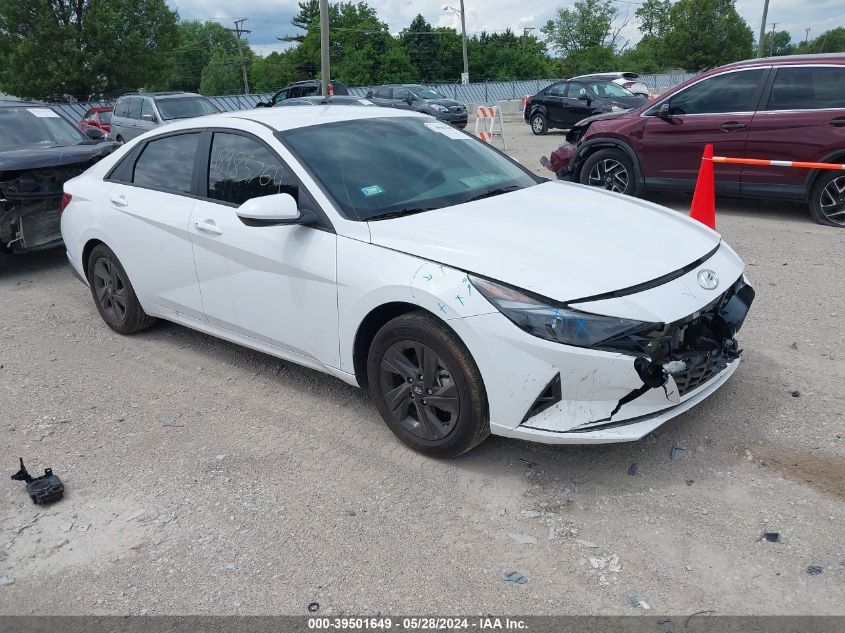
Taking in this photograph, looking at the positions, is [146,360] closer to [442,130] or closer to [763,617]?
[442,130]

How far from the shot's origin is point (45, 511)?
3.48 m

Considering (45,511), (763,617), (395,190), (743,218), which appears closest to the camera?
(763,617)

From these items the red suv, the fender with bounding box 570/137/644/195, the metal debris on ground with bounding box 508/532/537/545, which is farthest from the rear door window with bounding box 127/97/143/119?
the metal debris on ground with bounding box 508/532/537/545

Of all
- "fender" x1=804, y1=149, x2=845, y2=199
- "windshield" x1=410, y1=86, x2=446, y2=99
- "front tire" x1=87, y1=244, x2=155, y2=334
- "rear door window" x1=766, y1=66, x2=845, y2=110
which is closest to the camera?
"front tire" x1=87, y1=244, x2=155, y2=334

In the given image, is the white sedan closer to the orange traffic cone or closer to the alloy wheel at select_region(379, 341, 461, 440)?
the alloy wheel at select_region(379, 341, 461, 440)

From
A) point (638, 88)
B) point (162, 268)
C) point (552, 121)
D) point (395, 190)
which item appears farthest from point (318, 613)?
point (638, 88)

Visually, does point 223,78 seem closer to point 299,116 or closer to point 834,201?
point 834,201

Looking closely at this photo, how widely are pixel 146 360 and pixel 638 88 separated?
20.4 m

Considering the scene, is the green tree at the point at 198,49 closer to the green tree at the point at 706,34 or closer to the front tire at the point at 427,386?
the green tree at the point at 706,34

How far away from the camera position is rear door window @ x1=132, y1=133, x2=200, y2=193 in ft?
15.8

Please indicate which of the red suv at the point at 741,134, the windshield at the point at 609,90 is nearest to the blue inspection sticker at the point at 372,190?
the red suv at the point at 741,134

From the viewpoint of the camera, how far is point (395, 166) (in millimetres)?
4254

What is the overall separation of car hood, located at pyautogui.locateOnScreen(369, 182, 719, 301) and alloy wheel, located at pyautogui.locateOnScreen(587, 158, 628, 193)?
5.63m

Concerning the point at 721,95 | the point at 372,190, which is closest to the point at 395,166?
the point at 372,190
